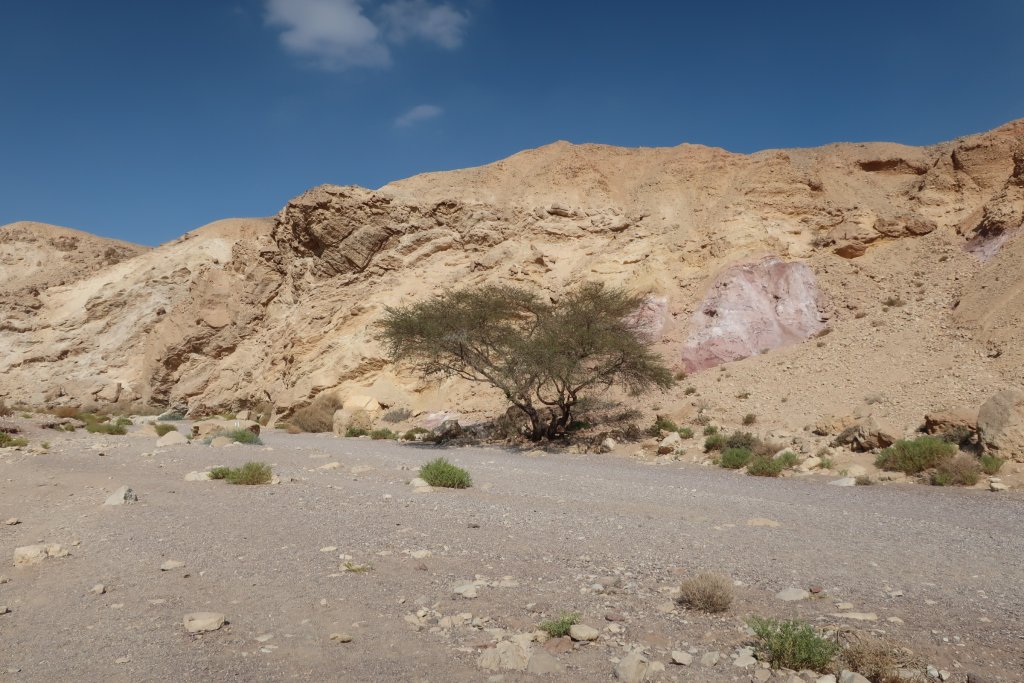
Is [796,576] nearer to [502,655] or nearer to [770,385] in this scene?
[502,655]

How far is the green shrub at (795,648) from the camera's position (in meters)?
3.58

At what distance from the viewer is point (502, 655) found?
12.1 ft

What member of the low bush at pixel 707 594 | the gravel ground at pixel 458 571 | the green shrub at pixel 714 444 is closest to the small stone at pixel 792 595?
the gravel ground at pixel 458 571

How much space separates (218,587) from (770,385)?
17.1 metres

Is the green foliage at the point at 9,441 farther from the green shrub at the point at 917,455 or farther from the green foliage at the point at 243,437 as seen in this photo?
the green shrub at the point at 917,455

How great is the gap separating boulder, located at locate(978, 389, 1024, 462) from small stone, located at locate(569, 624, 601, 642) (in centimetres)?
974

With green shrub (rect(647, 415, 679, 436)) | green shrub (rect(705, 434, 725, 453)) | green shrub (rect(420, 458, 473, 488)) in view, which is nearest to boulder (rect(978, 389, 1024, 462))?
green shrub (rect(705, 434, 725, 453))

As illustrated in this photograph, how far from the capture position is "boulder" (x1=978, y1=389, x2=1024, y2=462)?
10.1m

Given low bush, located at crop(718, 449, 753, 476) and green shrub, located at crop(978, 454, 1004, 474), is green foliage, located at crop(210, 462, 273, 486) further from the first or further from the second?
green shrub, located at crop(978, 454, 1004, 474)

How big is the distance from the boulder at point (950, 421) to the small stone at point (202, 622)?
13236 mm

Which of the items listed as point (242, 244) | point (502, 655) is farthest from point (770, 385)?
point (242, 244)

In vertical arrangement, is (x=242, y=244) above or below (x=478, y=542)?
above

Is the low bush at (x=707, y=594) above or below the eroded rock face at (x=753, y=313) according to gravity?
below

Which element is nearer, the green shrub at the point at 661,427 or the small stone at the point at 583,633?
the small stone at the point at 583,633
